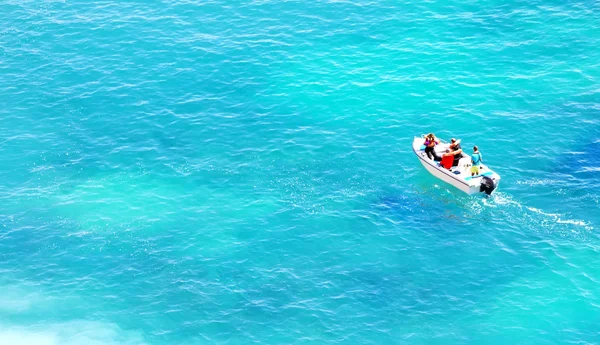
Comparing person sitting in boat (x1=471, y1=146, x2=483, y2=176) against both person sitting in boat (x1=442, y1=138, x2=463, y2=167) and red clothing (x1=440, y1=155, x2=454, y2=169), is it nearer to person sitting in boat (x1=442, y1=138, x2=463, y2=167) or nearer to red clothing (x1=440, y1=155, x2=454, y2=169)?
person sitting in boat (x1=442, y1=138, x2=463, y2=167)

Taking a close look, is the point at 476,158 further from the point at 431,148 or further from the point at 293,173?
the point at 293,173

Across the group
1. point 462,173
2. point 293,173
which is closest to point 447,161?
point 462,173

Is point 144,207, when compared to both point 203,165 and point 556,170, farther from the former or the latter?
point 556,170

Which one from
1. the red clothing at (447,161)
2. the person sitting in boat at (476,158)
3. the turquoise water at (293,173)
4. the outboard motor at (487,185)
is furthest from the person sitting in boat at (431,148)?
the outboard motor at (487,185)

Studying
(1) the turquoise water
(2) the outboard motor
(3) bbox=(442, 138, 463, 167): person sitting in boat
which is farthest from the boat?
(1) the turquoise water

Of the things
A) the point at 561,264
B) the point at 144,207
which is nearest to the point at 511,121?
the point at 561,264

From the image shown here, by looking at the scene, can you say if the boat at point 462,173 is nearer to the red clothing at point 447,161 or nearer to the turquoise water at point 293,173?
the red clothing at point 447,161
